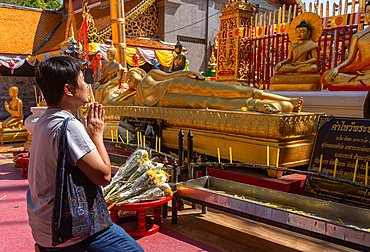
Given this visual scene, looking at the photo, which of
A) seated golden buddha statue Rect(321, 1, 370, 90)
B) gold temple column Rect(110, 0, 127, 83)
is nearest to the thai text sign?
seated golden buddha statue Rect(321, 1, 370, 90)

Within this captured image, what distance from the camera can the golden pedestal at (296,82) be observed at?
17.2 ft

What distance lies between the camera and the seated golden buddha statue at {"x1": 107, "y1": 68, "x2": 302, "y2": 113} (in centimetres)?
382

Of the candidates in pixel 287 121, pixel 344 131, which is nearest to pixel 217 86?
pixel 287 121

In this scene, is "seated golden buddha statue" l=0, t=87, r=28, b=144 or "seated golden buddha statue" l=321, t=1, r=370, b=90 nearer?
"seated golden buddha statue" l=321, t=1, r=370, b=90

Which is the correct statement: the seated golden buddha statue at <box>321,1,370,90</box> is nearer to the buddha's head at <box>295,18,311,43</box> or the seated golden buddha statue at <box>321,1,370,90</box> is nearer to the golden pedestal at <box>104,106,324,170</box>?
the buddha's head at <box>295,18,311,43</box>

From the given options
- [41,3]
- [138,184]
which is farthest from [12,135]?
[41,3]

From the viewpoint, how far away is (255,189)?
259cm

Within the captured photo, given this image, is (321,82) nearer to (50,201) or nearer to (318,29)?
(318,29)

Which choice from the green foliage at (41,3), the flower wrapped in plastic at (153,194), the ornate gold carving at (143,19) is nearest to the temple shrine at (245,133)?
the flower wrapped in plastic at (153,194)

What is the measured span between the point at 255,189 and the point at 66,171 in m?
1.78

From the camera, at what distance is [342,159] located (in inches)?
106

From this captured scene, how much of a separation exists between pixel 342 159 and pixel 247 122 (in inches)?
41.7

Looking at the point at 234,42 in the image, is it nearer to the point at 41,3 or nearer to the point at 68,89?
the point at 68,89

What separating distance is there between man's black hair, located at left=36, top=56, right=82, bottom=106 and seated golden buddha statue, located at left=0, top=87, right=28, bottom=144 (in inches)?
271
